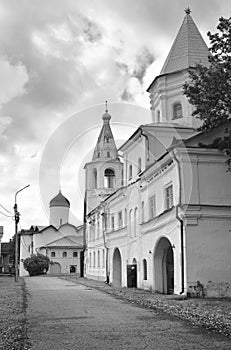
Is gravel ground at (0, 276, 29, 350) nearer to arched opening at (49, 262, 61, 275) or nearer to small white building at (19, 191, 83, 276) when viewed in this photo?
small white building at (19, 191, 83, 276)

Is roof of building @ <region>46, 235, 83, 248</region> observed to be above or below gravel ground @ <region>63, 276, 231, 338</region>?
above

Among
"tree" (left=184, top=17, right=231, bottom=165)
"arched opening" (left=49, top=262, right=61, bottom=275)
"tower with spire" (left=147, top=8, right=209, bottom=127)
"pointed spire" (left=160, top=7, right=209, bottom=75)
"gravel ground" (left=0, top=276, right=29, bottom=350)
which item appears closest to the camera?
"gravel ground" (left=0, top=276, right=29, bottom=350)

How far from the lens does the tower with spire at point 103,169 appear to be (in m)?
49.5

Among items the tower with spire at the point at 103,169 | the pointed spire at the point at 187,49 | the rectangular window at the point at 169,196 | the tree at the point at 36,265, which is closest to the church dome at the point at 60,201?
the tree at the point at 36,265

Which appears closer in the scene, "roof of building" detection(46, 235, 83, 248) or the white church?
the white church

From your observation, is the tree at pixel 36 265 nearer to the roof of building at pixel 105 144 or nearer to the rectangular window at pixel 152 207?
the roof of building at pixel 105 144

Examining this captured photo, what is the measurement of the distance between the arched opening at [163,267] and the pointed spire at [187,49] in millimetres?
11891

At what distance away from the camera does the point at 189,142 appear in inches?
859

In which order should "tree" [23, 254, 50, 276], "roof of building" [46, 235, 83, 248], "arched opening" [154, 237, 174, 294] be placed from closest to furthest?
"arched opening" [154, 237, 174, 294]
"tree" [23, 254, 50, 276]
"roof of building" [46, 235, 83, 248]

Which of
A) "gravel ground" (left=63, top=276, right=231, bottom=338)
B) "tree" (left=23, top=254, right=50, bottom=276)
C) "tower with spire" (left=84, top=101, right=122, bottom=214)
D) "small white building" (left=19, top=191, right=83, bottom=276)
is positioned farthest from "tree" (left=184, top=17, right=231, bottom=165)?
"small white building" (left=19, top=191, right=83, bottom=276)

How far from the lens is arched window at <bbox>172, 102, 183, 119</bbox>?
30431 millimetres

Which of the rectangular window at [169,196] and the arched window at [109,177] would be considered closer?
the rectangular window at [169,196]

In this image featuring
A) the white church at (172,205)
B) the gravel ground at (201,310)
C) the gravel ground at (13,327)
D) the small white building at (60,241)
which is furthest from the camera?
the small white building at (60,241)

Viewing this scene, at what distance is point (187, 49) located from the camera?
31.8 m
